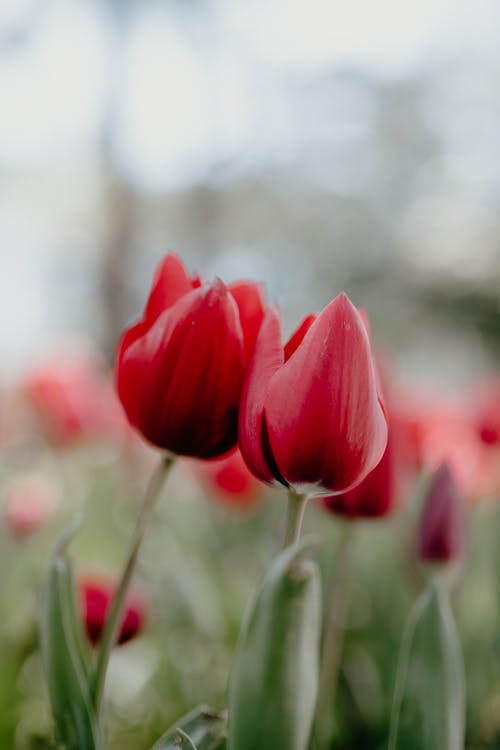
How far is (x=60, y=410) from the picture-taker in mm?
1132

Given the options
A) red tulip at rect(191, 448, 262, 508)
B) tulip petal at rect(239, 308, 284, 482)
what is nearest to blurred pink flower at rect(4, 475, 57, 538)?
red tulip at rect(191, 448, 262, 508)

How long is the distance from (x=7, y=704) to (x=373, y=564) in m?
0.46

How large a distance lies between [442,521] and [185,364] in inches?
7.7

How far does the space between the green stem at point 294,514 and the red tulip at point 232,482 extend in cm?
56

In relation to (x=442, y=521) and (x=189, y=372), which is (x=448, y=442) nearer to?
(x=442, y=521)

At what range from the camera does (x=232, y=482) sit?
3.13 ft

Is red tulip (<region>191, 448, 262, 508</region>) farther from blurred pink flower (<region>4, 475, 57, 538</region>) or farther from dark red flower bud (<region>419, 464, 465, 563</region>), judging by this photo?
dark red flower bud (<region>419, 464, 465, 563</region>)

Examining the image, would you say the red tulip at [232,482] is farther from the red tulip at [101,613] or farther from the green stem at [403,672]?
the green stem at [403,672]

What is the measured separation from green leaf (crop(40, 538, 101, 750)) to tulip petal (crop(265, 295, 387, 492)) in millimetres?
90

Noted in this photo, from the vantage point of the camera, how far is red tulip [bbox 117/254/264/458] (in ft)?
1.13

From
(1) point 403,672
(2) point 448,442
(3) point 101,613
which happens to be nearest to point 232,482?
(2) point 448,442

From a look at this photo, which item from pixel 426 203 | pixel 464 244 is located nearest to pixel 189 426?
pixel 464 244

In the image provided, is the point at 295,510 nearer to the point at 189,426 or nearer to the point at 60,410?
the point at 189,426

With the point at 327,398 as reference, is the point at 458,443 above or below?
below
